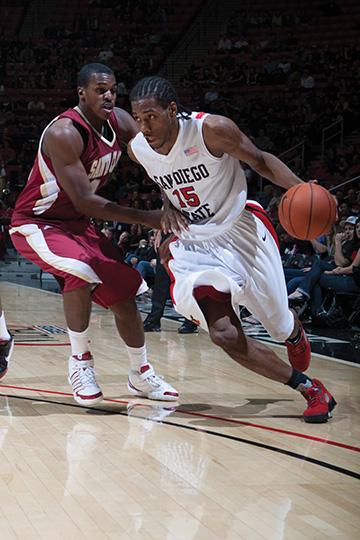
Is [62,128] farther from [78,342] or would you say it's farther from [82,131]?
[78,342]

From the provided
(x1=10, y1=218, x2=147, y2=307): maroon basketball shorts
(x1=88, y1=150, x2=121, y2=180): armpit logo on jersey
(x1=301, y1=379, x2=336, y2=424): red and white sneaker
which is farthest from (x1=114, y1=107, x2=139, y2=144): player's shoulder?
(x1=301, y1=379, x2=336, y2=424): red and white sneaker

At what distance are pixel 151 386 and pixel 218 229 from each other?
0.96m

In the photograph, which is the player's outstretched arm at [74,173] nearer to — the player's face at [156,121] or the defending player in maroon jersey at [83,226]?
the defending player in maroon jersey at [83,226]

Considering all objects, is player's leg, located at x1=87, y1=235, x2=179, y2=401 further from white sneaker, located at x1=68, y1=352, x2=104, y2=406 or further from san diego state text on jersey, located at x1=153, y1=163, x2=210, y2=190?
san diego state text on jersey, located at x1=153, y1=163, x2=210, y2=190

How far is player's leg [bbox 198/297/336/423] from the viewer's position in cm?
378

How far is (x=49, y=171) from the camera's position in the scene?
13.7 feet

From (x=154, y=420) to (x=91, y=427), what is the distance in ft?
1.03

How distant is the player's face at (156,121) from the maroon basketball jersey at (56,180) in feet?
1.38

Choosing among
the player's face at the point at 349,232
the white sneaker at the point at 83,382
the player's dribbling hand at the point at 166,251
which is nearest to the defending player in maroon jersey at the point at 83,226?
the white sneaker at the point at 83,382

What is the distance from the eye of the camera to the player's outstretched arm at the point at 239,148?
3.69 m

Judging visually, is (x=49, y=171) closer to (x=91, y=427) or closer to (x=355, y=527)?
(x=91, y=427)

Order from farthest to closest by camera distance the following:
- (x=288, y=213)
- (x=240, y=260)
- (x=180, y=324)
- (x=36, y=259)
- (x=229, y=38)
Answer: (x=229, y=38), (x=180, y=324), (x=36, y=259), (x=240, y=260), (x=288, y=213)

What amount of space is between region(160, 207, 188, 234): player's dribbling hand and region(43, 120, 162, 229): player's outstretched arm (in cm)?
17

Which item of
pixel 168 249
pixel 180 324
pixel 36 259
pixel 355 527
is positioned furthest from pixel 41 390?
pixel 180 324
